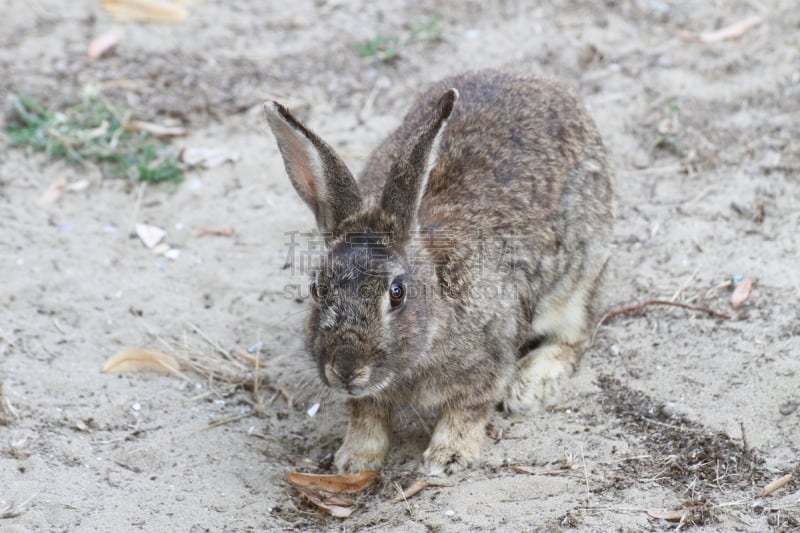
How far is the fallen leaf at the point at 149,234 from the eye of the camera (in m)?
6.48

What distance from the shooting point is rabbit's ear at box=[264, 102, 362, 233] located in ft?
14.9

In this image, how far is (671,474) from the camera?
14.5 feet

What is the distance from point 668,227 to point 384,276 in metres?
2.64

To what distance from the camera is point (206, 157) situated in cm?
721

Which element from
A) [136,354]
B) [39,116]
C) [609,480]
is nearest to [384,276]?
[609,480]

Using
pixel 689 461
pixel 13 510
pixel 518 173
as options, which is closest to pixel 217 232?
pixel 518 173

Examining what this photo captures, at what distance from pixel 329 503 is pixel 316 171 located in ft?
5.14

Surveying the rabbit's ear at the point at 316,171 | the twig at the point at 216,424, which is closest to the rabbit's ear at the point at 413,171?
the rabbit's ear at the point at 316,171

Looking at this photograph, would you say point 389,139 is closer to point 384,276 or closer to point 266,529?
point 384,276

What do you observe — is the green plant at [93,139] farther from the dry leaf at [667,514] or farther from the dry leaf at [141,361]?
the dry leaf at [667,514]

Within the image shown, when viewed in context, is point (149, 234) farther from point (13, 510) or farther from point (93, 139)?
point (13, 510)

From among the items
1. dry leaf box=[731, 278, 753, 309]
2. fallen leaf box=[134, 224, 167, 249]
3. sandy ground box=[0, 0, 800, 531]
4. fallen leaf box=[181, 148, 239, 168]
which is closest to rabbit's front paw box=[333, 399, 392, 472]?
sandy ground box=[0, 0, 800, 531]

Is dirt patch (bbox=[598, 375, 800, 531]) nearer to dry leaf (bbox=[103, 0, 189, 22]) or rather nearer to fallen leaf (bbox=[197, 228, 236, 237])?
fallen leaf (bbox=[197, 228, 236, 237])

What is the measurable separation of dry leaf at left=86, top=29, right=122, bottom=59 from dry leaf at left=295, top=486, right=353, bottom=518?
482cm
